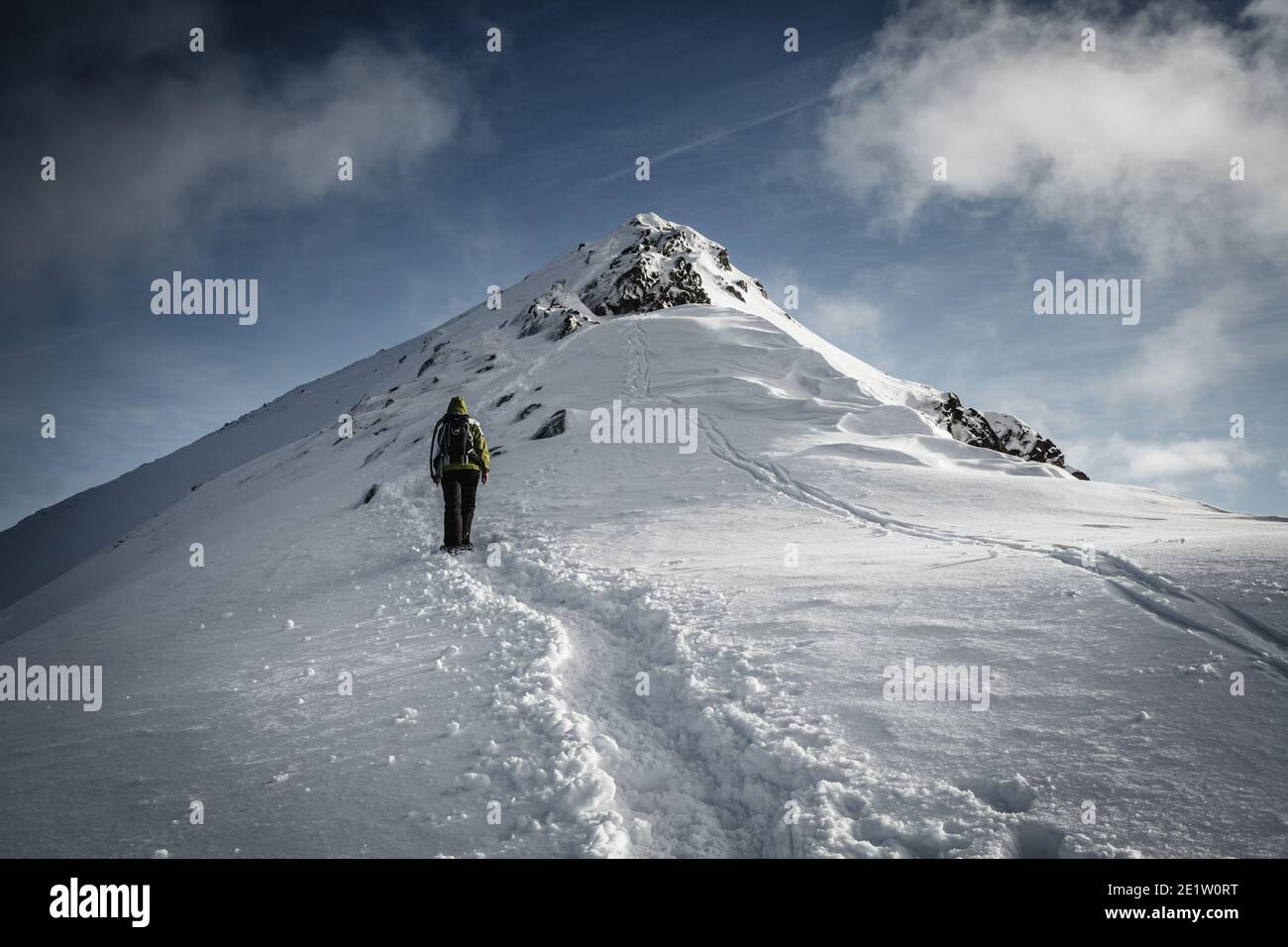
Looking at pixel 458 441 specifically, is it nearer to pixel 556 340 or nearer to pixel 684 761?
pixel 684 761

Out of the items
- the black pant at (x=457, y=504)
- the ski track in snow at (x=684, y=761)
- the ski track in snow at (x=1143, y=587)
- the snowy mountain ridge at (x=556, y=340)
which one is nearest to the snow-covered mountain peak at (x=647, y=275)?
the snowy mountain ridge at (x=556, y=340)

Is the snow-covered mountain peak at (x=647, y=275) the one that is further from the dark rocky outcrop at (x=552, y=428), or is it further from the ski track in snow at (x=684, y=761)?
the ski track in snow at (x=684, y=761)

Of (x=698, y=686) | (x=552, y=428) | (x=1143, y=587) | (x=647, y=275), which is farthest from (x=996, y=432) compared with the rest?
(x=698, y=686)

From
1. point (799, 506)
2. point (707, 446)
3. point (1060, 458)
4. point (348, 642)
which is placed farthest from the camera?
point (1060, 458)

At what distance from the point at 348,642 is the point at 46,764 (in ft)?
8.75

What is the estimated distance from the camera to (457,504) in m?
11.0

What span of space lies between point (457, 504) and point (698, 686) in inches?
284

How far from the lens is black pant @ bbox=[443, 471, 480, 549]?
1085cm

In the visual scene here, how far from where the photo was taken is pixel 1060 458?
41.2 meters

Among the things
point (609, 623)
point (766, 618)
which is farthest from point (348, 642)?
point (766, 618)

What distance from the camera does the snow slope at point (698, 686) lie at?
137 inches

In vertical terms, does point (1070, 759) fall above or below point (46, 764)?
above
